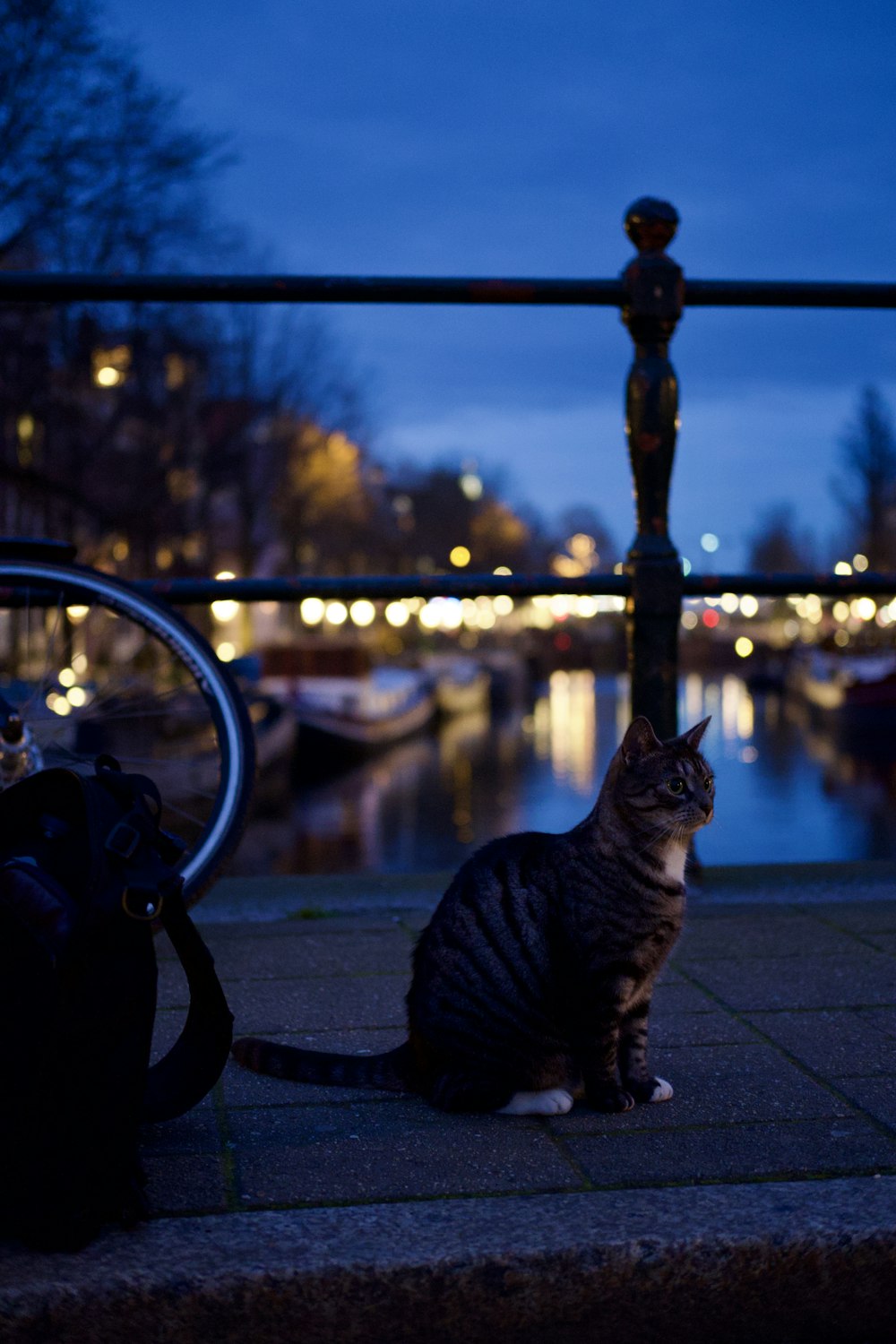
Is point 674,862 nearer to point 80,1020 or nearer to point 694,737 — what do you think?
point 694,737

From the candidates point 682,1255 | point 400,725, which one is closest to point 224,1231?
point 682,1255

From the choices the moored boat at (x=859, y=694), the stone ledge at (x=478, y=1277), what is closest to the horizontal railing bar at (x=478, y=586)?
the stone ledge at (x=478, y=1277)

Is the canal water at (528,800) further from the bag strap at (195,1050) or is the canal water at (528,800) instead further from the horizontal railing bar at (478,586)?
the bag strap at (195,1050)

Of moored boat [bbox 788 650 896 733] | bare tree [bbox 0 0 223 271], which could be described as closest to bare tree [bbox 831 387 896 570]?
moored boat [bbox 788 650 896 733]

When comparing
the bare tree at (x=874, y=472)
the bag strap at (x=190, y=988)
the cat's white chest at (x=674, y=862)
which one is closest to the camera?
the bag strap at (x=190, y=988)

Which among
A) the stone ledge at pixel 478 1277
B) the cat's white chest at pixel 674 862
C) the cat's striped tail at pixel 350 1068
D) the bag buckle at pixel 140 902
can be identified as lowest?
the stone ledge at pixel 478 1277

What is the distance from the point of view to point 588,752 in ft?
120

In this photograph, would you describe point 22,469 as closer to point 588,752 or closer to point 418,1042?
point 418,1042

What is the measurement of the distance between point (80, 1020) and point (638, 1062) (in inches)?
34.3

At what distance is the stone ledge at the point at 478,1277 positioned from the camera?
1.45 meters

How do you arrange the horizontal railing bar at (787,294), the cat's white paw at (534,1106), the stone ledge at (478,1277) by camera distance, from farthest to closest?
the horizontal railing bar at (787,294) < the cat's white paw at (534,1106) < the stone ledge at (478,1277)

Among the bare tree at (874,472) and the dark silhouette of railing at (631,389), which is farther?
the bare tree at (874,472)

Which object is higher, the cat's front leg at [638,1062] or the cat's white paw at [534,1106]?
the cat's front leg at [638,1062]

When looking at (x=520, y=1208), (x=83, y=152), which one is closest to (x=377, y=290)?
(x=520, y=1208)
